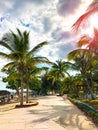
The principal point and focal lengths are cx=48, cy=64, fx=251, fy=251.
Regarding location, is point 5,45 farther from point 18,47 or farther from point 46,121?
point 46,121

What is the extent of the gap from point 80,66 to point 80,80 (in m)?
8.16

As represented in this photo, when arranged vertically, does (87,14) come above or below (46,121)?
above

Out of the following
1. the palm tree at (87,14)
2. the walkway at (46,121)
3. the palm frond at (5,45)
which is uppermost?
the palm frond at (5,45)

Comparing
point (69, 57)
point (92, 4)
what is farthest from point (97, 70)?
point (92, 4)

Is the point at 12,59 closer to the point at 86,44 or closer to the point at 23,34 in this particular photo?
the point at 23,34

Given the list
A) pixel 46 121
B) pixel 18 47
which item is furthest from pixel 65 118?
pixel 18 47

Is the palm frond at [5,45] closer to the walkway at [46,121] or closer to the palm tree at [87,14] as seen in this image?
the walkway at [46,121]

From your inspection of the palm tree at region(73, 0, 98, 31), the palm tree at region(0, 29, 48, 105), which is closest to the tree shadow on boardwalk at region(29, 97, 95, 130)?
the palm tree at region(73, 0, 98, 31)

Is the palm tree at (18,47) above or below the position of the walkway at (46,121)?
above

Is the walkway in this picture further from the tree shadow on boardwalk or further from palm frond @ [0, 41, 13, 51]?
palm frond @ [0, 41, 13, 51]

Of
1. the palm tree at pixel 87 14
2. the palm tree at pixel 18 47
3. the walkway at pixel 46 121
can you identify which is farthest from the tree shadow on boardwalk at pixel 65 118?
the palm tree at pixel 18 47

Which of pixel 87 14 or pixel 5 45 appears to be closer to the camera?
pixel 87 14

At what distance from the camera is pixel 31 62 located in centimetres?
2458

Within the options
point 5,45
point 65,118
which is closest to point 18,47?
point 5,45
